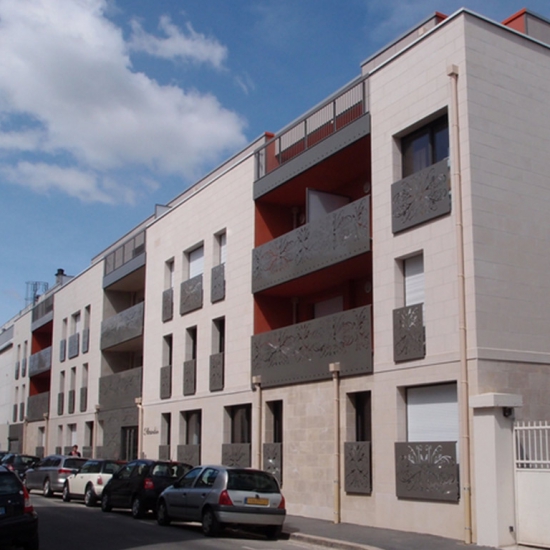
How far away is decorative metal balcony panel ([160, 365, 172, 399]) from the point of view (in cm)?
2898

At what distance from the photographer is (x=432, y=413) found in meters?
17.0

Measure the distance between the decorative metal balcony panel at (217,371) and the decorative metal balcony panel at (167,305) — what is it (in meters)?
3.88

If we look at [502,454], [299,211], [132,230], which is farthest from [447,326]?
[132,230]

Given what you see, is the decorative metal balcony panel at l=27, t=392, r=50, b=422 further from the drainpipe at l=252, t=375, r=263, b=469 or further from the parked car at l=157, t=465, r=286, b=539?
the parked car at l=157, t=465, r=286, b=539

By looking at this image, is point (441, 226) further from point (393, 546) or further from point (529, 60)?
point (393, 546)

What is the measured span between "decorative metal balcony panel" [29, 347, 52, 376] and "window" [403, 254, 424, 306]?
31.2m

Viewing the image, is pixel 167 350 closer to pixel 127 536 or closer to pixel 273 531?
pixel 273 531

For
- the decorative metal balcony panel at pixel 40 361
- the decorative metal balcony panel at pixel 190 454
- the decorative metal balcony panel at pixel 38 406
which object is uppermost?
the decorative metal balcony panel at pixel 40 361

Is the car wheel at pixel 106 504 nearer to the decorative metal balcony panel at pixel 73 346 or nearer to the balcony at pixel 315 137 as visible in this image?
the balcony at pixel 315 137

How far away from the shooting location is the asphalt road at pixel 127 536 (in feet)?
49.2

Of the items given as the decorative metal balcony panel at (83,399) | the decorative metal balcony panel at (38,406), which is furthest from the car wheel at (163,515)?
the decorative metal balcony panel at (38,406)

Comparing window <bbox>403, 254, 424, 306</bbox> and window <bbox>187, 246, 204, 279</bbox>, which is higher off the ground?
window <bbox>187, 246, 204, 279</bbox>

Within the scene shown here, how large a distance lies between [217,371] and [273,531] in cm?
900

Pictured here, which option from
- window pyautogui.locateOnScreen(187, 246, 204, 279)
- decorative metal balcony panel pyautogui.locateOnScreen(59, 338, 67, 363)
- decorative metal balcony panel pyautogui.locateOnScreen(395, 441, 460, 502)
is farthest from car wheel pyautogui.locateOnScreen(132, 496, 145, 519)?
decorative metal balcony panel pyautogui.locateOnScreen(59, 338, 67, 363)
